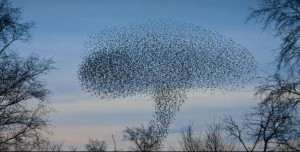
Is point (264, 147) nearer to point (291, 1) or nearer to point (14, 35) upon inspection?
point (291, 1)

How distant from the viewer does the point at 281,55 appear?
16922 millimetres

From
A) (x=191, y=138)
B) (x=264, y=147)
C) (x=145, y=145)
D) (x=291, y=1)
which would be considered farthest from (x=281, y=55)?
(x=145, y=145)

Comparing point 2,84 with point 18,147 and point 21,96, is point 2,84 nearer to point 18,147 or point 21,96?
point 21,96

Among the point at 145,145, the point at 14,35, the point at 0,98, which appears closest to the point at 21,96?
the point at 0,98

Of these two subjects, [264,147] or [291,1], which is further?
[264,147]

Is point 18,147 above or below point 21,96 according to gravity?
below

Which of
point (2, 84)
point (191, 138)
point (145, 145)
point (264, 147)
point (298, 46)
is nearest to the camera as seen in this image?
point (298, 46)

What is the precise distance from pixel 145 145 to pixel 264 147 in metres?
50.7

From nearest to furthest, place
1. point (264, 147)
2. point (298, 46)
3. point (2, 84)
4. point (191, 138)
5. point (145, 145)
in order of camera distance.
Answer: point (298, 46)
point (2, 84)
point (264, 147)
point (191, 138)
point (145, 145)

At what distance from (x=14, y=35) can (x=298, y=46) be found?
49.4 ft

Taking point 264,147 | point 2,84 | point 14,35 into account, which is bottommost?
point 264,147

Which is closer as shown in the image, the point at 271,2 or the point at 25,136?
the point at 271,2

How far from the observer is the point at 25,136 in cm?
2542

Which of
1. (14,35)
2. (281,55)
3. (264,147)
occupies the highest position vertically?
(14,35)
